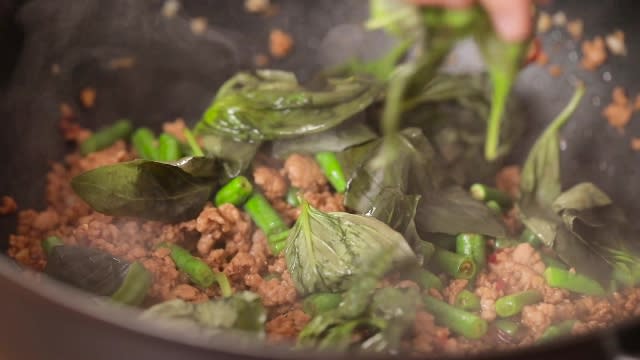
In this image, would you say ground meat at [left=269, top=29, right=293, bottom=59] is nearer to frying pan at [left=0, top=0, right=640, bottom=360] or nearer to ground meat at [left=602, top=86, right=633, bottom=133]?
frying pan at [left=0, top=0, right=640, bottom=360]

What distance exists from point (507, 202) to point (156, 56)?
89cm

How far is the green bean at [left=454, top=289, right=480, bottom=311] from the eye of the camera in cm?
160

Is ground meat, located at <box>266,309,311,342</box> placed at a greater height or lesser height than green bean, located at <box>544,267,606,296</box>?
greater

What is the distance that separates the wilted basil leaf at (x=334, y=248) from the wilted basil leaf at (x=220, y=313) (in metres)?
0.21

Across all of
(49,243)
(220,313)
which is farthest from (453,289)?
(49,243)

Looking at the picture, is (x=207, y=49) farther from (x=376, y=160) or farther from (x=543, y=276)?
(x=543, y=276)

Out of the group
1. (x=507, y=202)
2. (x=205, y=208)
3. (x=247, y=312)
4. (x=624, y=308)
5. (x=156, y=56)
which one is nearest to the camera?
(x=247, y=312)

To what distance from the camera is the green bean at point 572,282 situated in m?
1.67

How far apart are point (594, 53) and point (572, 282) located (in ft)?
1.96

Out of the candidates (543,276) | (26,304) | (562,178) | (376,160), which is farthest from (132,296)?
(562,178)

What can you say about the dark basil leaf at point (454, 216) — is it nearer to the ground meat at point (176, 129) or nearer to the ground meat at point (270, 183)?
the ground meat at point (270, 183)

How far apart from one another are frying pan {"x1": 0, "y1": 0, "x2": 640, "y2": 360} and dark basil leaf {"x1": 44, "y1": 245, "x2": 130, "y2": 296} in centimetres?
32

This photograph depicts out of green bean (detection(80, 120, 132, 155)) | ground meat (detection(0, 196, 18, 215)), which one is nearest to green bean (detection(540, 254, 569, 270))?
green bean (detection(80, 120, 132, 155))

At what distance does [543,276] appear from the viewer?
1.68m
